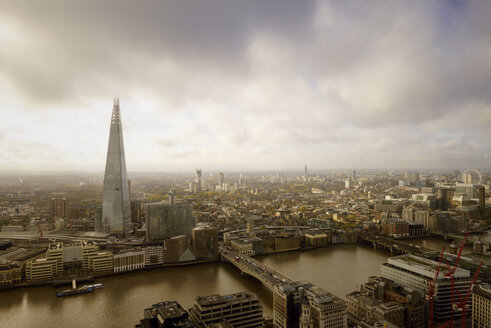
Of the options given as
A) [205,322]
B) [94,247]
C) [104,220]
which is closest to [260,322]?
[205,322]

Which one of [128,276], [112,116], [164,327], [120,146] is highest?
[112,116]

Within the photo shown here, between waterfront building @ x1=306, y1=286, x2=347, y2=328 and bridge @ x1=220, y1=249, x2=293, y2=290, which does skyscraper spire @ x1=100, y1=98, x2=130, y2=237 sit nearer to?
bridge @ x1=220, y1=249, x2=293, y2=290

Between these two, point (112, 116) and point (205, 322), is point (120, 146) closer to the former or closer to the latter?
point (112, 116)

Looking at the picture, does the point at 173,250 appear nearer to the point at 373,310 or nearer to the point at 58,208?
the point at 373,310

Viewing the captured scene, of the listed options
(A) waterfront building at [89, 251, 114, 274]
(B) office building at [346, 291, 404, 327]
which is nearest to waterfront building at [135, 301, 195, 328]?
(B) office building at [346, 291, 404, 327]

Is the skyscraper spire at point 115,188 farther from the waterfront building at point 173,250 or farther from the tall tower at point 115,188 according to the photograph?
the waterfront building at point 173,250
